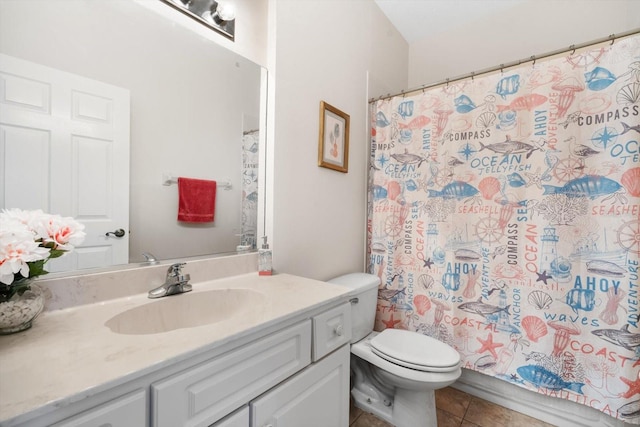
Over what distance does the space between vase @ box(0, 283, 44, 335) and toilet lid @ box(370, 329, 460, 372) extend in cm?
126

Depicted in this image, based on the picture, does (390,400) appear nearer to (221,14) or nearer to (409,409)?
(409,409)

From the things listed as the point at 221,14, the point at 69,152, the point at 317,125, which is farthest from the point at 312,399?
the point at 221,14

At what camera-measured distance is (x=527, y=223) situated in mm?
1426

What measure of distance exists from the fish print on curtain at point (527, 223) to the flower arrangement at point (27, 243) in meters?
1.56

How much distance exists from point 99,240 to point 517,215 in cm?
181

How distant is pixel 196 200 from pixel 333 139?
85cm

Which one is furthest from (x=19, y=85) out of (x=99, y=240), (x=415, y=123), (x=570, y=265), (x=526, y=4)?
(x=526, y=4)

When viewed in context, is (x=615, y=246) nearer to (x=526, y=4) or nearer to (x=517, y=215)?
(x=517, y=215)

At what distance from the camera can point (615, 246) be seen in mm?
1242

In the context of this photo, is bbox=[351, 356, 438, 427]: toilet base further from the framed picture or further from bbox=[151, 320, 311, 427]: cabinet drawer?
the framed picture

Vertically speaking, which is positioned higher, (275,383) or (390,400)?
(275,383)

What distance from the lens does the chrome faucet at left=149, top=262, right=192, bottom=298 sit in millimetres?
958

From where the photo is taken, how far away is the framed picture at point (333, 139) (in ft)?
5.13

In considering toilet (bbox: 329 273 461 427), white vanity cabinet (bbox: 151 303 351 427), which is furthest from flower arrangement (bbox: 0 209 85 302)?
toilet (bbox: 329 273 461 427)
